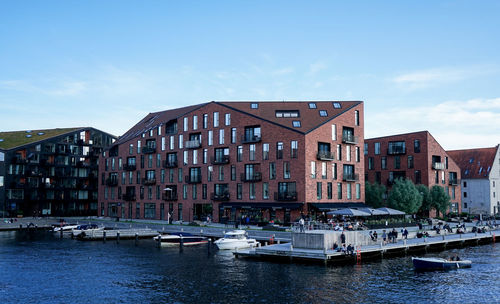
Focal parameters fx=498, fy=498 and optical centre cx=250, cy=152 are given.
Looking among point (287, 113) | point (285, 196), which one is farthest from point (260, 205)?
point (287, 113)

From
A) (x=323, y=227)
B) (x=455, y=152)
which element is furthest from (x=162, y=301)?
(x=455, y=152)

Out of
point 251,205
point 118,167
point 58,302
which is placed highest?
point 118,167

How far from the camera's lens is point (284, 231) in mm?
60656

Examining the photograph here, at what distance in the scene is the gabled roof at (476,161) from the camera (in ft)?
353

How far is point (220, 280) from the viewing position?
3728cm

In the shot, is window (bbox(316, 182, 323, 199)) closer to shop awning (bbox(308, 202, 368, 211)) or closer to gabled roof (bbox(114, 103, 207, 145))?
shop awning (bbox(308, 202, 368, 211))

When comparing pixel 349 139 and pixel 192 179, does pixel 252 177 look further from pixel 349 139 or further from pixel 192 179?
pixel 349 139

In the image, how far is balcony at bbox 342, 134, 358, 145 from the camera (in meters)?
73.1

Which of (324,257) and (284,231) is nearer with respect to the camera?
(324,257)

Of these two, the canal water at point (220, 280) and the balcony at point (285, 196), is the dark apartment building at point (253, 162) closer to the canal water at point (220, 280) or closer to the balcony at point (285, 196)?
the balcony at point (285, 196)

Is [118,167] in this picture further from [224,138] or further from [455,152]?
[455,152]

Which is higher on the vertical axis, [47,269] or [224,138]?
[224,138]

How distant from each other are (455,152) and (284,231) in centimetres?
7230

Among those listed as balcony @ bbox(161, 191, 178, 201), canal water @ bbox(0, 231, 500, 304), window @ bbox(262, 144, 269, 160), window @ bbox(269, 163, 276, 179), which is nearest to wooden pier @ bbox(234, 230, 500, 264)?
canal water @ bbox(0, 231, 500, 304)
